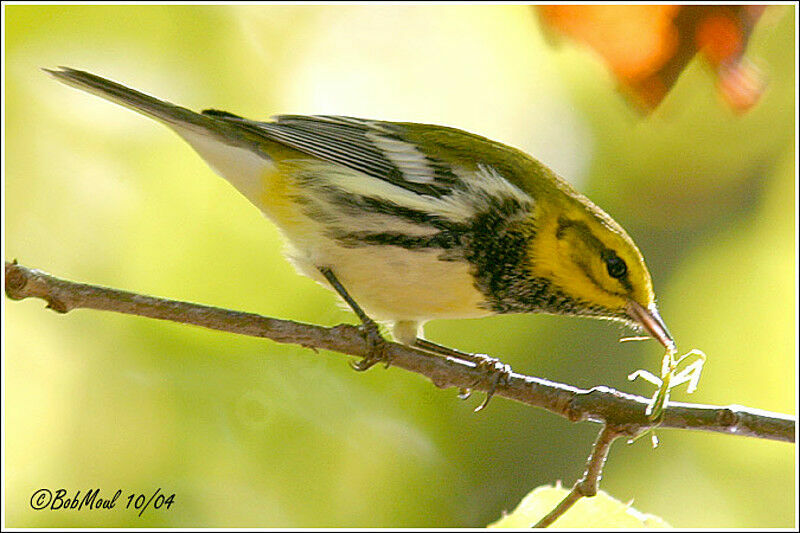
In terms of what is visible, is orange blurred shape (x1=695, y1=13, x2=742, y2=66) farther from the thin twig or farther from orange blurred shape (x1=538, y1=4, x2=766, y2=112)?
the thin twig

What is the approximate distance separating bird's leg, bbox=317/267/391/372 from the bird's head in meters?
0.55

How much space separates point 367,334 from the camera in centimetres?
244

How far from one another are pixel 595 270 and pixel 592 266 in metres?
0.02

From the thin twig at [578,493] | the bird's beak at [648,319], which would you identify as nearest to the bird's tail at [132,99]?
the bird's beak at [648,319]

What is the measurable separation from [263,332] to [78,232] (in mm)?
1616

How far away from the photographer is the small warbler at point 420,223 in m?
2.59

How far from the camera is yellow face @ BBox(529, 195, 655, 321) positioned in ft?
8.60

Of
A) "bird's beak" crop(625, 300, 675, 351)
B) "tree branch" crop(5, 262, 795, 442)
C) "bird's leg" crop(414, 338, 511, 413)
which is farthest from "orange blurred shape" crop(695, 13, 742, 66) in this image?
"bird's beak" crop(625, 300, 675, 351)

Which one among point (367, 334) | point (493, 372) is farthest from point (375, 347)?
point (493, 372)

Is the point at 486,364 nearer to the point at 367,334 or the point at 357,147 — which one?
the point at 367,334

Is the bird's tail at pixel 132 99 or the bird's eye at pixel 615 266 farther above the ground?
the bird's tail at pixel 132 99

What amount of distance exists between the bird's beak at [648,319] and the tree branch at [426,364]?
54 centimetres

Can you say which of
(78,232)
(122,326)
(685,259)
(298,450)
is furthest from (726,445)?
(78,232)

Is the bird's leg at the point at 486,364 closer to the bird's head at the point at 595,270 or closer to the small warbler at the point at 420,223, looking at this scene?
the small warbler at the point at 420,223
